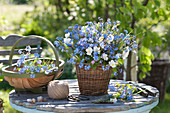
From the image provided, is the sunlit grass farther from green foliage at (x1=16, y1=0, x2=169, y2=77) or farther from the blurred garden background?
green foliage at (x1=16, y1=0, x2=169, y2=77)

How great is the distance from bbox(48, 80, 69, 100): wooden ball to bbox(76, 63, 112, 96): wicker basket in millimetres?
159

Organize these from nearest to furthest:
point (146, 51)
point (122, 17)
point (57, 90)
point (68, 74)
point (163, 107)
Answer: point (57, 90)
point (122, 17)
point (146, 51)
point (163, 107)
point (68, 74)

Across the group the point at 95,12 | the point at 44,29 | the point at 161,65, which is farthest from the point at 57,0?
the point at 161,65

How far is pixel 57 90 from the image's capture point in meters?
1.84

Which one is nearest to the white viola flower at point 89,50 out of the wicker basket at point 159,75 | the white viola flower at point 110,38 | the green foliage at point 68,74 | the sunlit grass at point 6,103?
the white viola flower at point 110,38

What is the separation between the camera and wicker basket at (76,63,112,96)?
1910 mm

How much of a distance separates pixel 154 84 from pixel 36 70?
103 inches

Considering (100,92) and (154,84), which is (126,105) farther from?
→ (154,84)

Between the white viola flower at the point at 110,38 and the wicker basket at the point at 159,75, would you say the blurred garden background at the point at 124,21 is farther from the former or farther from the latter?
the white viola flower at the point at 110,38

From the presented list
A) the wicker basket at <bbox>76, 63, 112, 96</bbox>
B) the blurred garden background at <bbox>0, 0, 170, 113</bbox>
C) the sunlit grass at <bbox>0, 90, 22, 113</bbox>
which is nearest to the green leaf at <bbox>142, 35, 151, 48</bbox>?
the blurred garden background at <bbox>0, 0, 170, 113</bbox>

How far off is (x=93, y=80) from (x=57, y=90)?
11.1 inches

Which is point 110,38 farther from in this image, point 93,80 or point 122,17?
point 122,17

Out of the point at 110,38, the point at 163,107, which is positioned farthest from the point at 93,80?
the point at 163,107

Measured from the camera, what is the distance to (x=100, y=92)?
6.52ft
